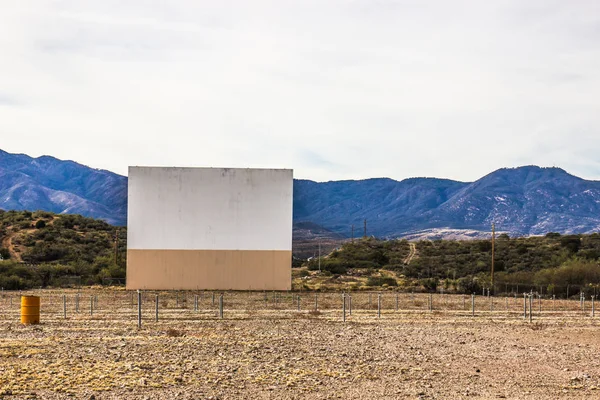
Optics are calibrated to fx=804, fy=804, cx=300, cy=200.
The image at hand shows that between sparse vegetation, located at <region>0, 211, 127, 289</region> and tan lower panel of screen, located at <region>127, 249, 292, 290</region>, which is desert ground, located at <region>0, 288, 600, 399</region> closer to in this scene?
tan lower panel of screen, located at <region>127, 249, 292, 290</region>

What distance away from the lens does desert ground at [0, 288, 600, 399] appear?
1409 centimetres

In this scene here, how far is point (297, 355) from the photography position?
714 inches

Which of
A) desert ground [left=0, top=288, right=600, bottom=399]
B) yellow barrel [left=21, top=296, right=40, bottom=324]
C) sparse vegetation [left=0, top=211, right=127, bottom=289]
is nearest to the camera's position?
desert ground [left=0, top=288, right=600, bottom=399]

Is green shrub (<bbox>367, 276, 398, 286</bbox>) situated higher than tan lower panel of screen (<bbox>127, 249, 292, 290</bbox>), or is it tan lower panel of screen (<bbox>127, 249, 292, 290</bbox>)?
tan lower panel of screen (<bbox>127, 249, 292, 290</bbox>)

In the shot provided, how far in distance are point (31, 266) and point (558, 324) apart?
135ft

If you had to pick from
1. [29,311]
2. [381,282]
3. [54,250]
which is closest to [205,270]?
[381,282]

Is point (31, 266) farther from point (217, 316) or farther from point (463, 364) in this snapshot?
point (463, 364)

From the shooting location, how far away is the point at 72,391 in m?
13.6

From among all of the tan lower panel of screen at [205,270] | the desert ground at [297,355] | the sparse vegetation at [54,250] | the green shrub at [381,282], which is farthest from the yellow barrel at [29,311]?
the green shrub at [381,282]

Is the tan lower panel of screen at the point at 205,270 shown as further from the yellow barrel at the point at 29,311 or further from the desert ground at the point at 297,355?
the yellow barrel at the point at 29,311

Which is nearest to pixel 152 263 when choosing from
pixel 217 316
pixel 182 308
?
pixel 182 308

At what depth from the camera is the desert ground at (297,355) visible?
46.2 ft

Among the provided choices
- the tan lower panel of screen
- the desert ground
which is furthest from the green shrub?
the desert ground

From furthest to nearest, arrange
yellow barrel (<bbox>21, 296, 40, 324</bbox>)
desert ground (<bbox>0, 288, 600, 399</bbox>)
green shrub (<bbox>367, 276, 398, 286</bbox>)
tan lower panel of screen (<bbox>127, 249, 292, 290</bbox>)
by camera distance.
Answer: green shrub (<bbox>367, 276, 398, 286</bbox>)
tan lower panel of screen (<bbox>127, 249, 292, 290</bbox>)
yellow barrel (<bbox>21, 296, 40, 324</bbox>)
desert ground (<bbox>0, 288, 600, 399</bbox>)
